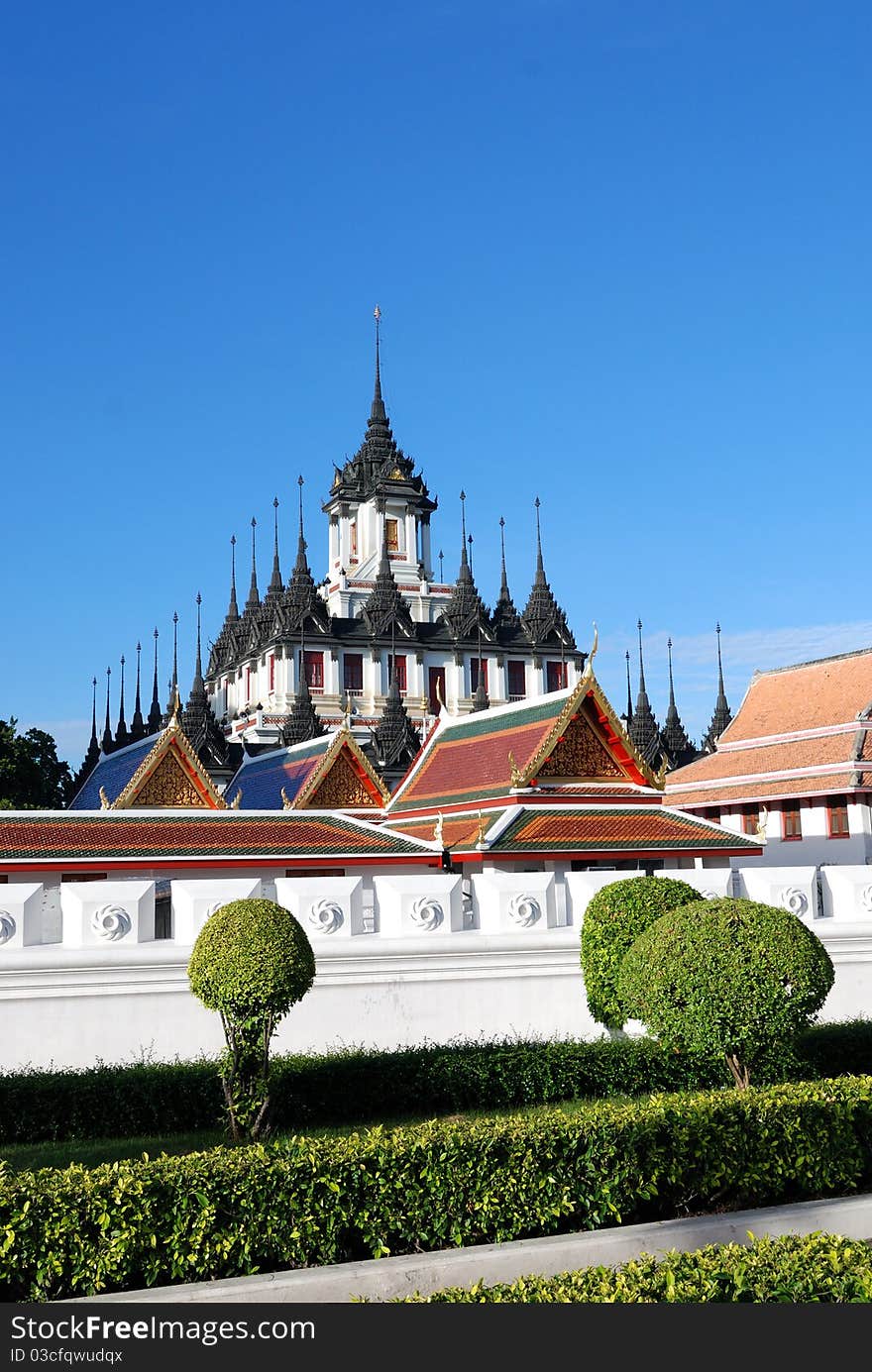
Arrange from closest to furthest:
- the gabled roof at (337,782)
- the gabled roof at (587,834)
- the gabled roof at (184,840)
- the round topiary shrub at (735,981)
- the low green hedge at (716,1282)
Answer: the low green hedge at (716,1282)
the round topiary shrub at (735,981)
the gabled roof at (184,840)
the gabled roof at (587,834)
the gabled roof at (337,782)

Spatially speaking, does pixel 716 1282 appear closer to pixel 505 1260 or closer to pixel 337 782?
pixel 505 1260

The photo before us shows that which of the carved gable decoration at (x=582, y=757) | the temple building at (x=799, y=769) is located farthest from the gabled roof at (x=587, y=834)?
the temple building at (x=799, y=769)

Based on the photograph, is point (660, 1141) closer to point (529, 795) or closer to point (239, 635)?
point (529, 795)

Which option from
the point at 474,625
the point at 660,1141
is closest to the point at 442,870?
the point at 660,1141

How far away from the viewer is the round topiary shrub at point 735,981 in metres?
10.4

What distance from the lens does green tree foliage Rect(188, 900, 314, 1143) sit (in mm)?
10297

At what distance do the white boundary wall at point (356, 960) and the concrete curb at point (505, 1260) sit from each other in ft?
19.5

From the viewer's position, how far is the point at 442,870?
63.7 ft

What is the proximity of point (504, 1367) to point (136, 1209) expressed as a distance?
2787 millimetres

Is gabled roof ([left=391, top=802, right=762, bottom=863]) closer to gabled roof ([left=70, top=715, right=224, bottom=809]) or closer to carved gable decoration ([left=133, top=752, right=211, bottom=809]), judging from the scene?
gabled roof ([left=70, top=715, right=224, bottom=809])

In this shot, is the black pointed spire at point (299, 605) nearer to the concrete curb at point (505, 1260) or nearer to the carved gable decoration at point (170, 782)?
the carved gable decoration at point (170, 782)

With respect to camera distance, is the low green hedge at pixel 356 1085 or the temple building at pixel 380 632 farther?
the temple building at pixel 380 632

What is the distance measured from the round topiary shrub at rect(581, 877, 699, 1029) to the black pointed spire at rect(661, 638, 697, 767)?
5724 cm

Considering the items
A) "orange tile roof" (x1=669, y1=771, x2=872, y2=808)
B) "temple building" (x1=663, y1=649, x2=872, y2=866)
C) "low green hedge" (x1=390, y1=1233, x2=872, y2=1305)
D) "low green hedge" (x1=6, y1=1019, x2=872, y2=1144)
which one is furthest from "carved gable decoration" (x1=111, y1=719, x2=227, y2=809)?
"orange tile roof" (x1=669, y1=771, x2=872, y2=808)
